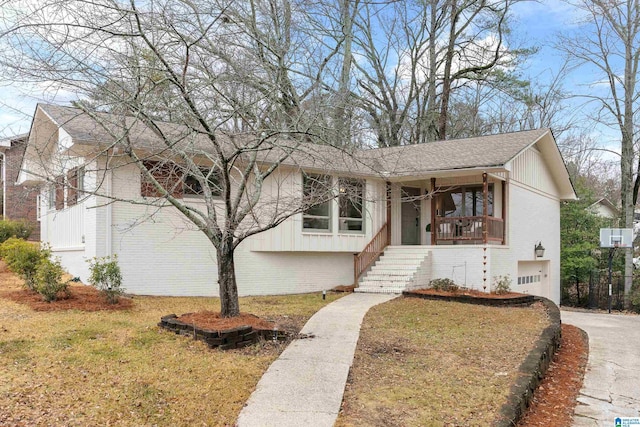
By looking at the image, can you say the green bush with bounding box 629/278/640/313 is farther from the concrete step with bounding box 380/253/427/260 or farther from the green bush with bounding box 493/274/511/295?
the concrete step with bounding box 380/253/427/260

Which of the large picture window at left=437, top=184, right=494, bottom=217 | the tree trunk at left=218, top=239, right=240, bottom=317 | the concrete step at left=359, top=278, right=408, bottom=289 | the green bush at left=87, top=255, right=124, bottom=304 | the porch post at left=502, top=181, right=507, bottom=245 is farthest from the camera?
the large picture window at left=437, top=184, right=494, bottom=217

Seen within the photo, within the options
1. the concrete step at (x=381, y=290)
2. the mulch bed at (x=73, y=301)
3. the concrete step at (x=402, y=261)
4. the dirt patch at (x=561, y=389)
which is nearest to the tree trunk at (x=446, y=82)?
the concrete step at (x=402, y=261)

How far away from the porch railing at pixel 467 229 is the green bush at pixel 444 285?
1.51 metres

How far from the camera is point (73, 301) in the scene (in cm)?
862

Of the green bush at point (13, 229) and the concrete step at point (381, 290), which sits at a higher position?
the green bush at point (13, 229)

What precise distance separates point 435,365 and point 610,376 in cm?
303

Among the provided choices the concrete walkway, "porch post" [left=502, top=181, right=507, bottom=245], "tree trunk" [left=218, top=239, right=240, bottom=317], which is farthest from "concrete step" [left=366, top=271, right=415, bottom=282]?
"tree trunk" [left=218, top=239, right=240, bottom=317]

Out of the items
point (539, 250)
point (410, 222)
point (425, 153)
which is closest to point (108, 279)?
point (410, 222)

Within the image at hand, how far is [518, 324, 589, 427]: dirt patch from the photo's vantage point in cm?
533

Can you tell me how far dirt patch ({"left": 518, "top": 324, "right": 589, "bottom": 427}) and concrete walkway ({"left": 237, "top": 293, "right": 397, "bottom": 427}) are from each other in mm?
2061

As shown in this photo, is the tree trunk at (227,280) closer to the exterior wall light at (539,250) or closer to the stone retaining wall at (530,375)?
the stone retaining wall at (530,375)

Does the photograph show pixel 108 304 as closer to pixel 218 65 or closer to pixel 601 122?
pixel 218 65

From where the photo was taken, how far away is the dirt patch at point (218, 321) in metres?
6.73

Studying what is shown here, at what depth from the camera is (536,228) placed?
55.0 feet
